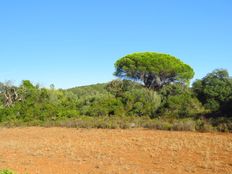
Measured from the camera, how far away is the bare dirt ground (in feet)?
33.7

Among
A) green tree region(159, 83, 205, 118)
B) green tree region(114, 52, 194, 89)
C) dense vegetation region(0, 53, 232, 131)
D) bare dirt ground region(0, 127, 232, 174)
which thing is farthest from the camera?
green tree region(114, 52, 194, 89)

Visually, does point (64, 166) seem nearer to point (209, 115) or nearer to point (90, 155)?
point (90, 155)

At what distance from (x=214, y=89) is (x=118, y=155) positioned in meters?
15.2

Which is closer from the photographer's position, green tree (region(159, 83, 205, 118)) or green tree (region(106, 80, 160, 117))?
green tree (region(159, 83, 205, 118))

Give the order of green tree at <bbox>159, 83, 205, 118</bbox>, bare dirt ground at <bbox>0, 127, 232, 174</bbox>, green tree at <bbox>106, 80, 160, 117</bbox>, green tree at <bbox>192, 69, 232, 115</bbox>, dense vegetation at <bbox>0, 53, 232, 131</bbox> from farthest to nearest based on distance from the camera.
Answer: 1. green tree at <bbox>106, 80, 160, 117</bbox>
2. green tree at <bbox>192, 69, 232, 115</bbox>
3. green tree at <bbox>159, 83, 205, 118</bbox>
4. dense vegetation at <bbox>0, 53, 232, 131</bbox>
5. bare dirt ground at <bbox>0, 127, 232, 174</bbox>

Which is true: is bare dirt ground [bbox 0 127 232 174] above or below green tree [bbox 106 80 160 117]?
below

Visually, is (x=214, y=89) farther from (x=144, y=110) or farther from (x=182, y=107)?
(x=144, y=110)

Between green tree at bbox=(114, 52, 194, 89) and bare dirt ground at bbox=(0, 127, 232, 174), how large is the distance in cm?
2285

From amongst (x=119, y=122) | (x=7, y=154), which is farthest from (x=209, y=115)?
(x=7, y=154)

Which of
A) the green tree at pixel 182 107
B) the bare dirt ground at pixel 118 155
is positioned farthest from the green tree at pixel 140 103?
the bare dirt ground at pixel 118 155

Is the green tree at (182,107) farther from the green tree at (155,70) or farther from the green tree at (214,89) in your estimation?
Result: the green tree at (155,70)

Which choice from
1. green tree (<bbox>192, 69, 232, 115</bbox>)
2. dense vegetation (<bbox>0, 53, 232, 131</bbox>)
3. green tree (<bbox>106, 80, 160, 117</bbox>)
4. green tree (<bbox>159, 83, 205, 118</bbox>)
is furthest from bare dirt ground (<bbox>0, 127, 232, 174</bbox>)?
green tree (<bbox>192, 69, 232, 115</bbox>)

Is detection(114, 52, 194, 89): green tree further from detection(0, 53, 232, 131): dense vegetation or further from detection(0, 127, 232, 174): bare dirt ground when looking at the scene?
detection(0, 127, 232, 174): bare dirt ground

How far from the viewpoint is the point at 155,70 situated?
129ft
